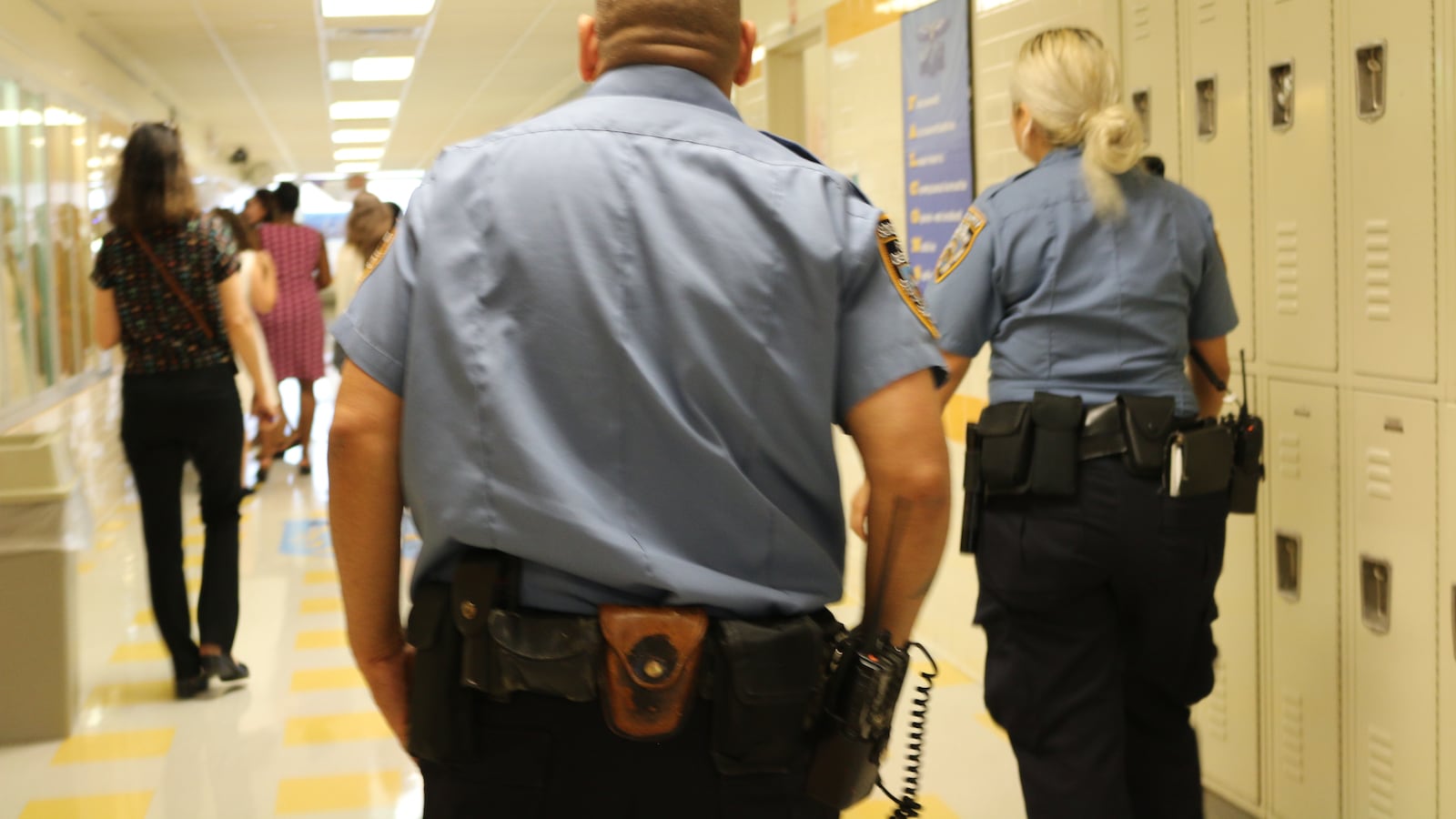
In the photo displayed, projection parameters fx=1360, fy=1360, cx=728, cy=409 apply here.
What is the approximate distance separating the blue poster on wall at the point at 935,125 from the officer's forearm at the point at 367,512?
2999 mm

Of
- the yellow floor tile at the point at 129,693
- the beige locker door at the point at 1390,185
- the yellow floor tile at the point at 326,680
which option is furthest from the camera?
the yellow floor tile at the point at 326,680

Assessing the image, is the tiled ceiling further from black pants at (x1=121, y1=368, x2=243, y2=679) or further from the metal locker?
the metal locker

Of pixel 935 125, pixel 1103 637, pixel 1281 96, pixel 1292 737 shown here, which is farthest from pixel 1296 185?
pixel 935 125

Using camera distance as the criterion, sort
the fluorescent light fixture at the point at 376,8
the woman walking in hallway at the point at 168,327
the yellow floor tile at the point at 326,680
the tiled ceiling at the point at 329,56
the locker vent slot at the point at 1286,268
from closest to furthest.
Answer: the locker vent slot at the point at 1286,268 < the woman walking in hallway at the point at 168,327 < the yellow floor tile at the point at 326,680 < the fluorescent light fixture at the point at 376,8 < the tiled ceiling at the point at 329,56

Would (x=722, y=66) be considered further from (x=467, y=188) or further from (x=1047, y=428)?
(x=1047, y=428)

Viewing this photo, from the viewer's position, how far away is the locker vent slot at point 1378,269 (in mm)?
2580

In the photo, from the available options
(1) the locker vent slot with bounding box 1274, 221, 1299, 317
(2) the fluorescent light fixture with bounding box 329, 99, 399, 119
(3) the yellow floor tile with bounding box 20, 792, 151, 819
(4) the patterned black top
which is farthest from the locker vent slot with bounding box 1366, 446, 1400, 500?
(2) the fluorescent light fixture with bounding box 329, 99, 399, 119

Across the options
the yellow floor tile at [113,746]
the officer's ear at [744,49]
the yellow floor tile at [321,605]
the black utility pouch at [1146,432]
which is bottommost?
the yellow floor tile at [113,746]

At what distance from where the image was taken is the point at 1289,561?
9.61 feet

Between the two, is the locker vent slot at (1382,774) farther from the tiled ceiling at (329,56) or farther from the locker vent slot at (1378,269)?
the tiled ceiling at (329,56)

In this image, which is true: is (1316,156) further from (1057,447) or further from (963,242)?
(1057,447)

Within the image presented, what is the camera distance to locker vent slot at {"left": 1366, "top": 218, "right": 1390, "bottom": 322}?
2.58 m

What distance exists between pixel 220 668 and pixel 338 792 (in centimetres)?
93

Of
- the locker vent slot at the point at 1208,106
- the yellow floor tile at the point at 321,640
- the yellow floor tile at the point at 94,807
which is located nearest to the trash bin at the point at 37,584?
the yellow floor tile at the point at 94,807
